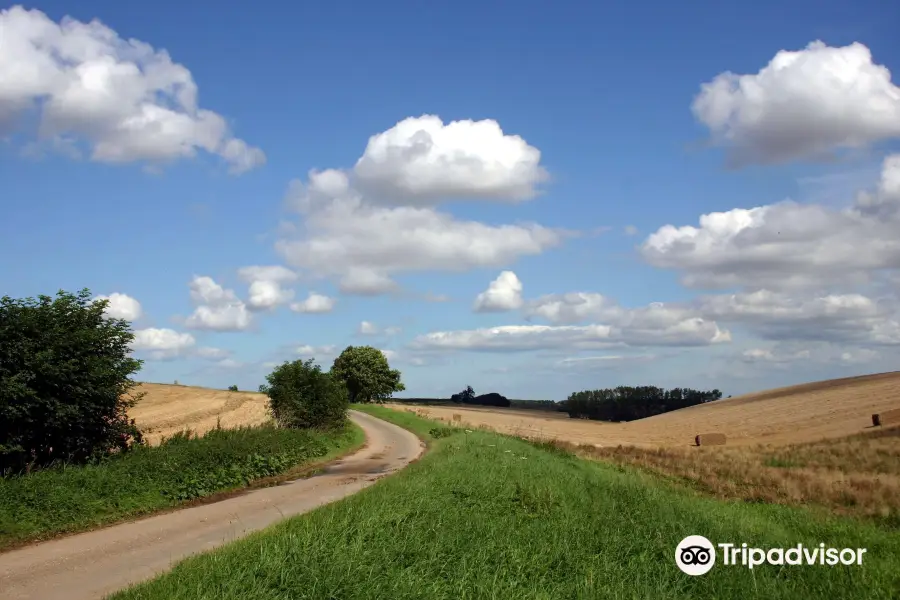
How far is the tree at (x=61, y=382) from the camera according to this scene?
691 inches

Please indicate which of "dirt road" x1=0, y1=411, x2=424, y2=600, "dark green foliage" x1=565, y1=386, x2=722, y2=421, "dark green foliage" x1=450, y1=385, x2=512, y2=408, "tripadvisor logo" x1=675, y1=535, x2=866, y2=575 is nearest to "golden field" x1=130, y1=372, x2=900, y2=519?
"dirt road" x1=0, y1=411, x2=424, y2=600

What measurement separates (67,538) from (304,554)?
803 centimetres

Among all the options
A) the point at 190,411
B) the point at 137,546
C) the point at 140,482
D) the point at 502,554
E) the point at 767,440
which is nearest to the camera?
the point at 502,554

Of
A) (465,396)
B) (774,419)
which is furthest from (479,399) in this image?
(774,419)

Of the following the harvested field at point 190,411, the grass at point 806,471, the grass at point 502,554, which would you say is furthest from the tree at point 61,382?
the grass at point 806,471

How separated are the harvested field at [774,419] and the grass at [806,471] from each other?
27.4 ft

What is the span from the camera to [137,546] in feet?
43.2

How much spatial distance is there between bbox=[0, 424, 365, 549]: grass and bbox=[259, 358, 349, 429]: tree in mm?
10606

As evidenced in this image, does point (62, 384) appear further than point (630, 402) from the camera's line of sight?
No

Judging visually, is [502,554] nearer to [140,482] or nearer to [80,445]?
[140,482]

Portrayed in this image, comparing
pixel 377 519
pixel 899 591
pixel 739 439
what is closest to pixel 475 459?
pixel 377 519

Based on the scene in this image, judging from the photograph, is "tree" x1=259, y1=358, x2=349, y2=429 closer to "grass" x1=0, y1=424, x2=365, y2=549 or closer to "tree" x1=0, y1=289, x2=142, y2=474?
"grass" x1=0, y1=424, x2=365, y2=549

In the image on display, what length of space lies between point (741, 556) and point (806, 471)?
2669 cm

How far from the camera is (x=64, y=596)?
32.2 ft
